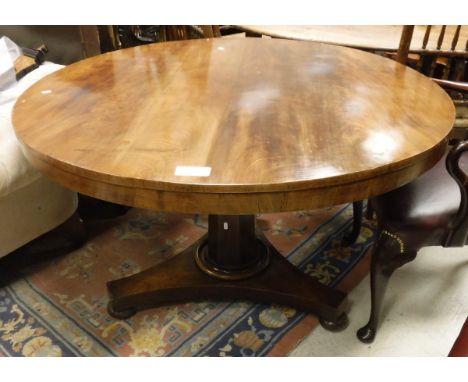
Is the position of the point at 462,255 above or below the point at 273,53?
below

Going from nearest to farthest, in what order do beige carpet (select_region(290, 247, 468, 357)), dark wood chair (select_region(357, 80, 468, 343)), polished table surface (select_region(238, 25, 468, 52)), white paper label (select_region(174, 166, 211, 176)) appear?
white paper label (select_region(174, 166, 211, 176)), dark wood chair (select_region(357, 80, 468, 343)), beige carpet (select_region(290, 247, 468, 357)), polished table surface (select_region(238, 25, 468, 52))

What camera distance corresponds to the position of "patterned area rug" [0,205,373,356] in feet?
4.01

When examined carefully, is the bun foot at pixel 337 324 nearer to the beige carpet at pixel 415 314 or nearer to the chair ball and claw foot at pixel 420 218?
the beige carpet at pixel 415 314

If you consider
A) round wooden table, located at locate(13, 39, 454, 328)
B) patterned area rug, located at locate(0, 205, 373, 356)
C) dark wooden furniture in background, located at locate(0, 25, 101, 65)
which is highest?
round wooden table, located at locate(13, 39, 454, 328)

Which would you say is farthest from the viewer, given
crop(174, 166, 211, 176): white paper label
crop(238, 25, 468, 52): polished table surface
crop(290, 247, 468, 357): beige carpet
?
crop(238, 25, 468, 52): polished table surface

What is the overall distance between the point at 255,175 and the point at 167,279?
2.46ft

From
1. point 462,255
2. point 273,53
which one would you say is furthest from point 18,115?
point 462,255

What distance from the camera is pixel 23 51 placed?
1.85 metres

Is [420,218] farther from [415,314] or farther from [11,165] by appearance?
[11,165]

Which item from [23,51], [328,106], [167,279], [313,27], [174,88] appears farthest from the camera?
[313,27]

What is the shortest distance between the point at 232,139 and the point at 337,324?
74 cm

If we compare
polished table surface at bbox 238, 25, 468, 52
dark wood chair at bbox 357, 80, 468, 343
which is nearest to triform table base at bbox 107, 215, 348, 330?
dark wood chair at bbox 357, 80, 468, 343

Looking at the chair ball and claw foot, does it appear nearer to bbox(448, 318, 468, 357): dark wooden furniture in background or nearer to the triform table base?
the triform table base

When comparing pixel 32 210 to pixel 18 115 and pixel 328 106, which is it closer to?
pixel 18 115
